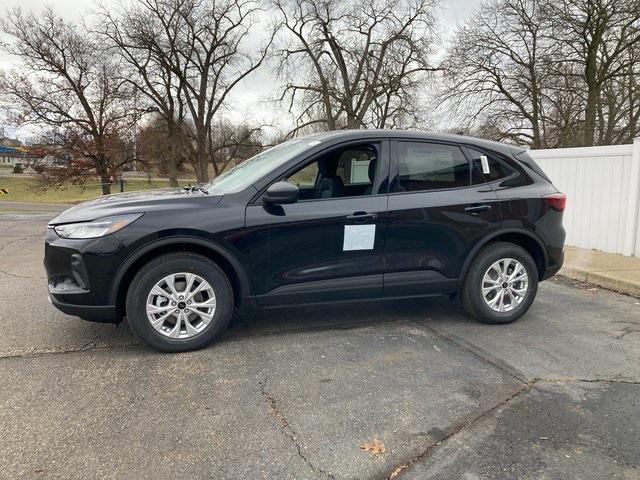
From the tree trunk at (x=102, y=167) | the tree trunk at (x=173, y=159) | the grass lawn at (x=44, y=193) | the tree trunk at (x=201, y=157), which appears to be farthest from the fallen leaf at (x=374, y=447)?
the tree trunk at (x=102, y=167)

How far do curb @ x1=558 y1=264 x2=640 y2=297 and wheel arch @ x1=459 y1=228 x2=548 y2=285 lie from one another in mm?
1920

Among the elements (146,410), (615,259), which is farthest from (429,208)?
(615,259)

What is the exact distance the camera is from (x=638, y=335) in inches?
167

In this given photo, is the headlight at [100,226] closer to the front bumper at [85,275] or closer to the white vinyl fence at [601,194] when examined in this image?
the front bumper at [85,275]

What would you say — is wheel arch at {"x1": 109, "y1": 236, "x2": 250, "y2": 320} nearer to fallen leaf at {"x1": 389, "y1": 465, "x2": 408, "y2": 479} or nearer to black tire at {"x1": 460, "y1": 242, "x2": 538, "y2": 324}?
fallen leaf at {"x1": 389, "y1": 465, "x2": 408, "y2": 479}

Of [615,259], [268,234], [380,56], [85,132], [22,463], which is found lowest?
[22,463]

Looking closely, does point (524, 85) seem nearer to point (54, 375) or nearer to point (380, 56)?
point (380, 56)

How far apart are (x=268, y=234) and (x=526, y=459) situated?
2292mm

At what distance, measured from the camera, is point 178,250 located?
11.8ft

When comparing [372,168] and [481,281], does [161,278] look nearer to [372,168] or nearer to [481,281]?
[372,168]

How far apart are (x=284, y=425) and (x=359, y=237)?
5.61 feet

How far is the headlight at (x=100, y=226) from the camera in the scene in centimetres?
340

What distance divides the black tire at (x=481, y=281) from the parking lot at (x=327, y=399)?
0.13 m

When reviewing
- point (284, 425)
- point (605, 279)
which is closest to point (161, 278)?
point (284, 425)
